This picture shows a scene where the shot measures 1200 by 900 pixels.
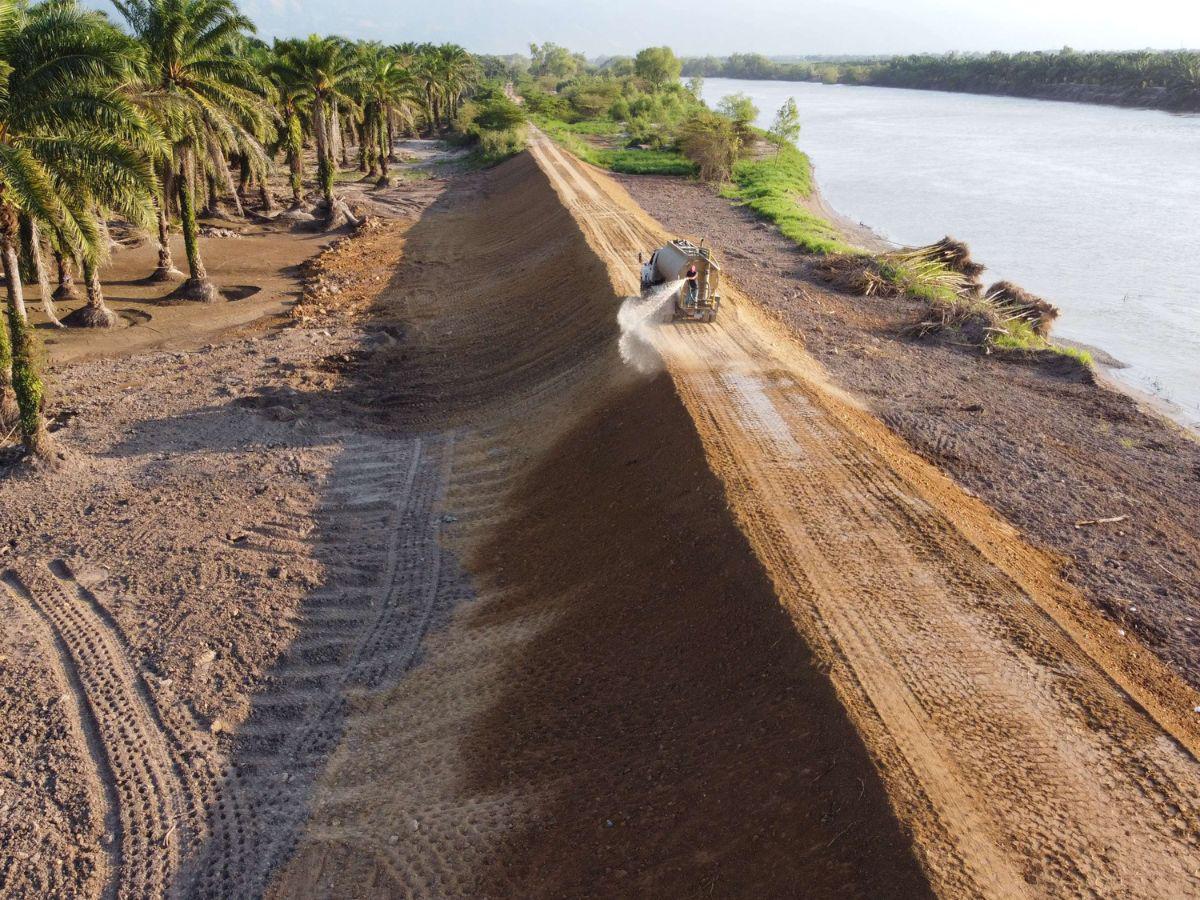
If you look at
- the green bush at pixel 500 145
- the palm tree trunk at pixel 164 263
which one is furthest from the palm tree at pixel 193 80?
the green bush at pixel 500 145

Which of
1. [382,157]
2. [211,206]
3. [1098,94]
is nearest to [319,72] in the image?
[211,206]

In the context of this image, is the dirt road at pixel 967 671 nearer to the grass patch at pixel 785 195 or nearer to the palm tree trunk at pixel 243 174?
the grass patch at pixel 785 195

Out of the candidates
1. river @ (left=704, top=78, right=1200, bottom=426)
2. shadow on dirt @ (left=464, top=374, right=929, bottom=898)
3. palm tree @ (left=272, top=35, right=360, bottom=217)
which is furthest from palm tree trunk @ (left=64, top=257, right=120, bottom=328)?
river @ (left=704, top=78, right=1200, bottom=426)

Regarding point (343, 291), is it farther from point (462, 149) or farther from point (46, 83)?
point (462, 149)

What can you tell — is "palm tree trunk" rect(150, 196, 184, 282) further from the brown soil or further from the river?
the river

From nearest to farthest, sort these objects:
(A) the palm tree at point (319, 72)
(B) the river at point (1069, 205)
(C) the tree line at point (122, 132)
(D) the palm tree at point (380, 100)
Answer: (C) the tree line at point (122, 132), (B) the river at point (1069, 205), (A) the palm tree at point (319, 72), (D) the palm tree at point (380, 100)

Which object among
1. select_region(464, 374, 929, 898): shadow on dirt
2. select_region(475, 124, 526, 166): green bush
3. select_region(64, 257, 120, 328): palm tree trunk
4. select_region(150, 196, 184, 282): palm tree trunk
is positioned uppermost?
select_region(475, 124, 526, 166): green bush
